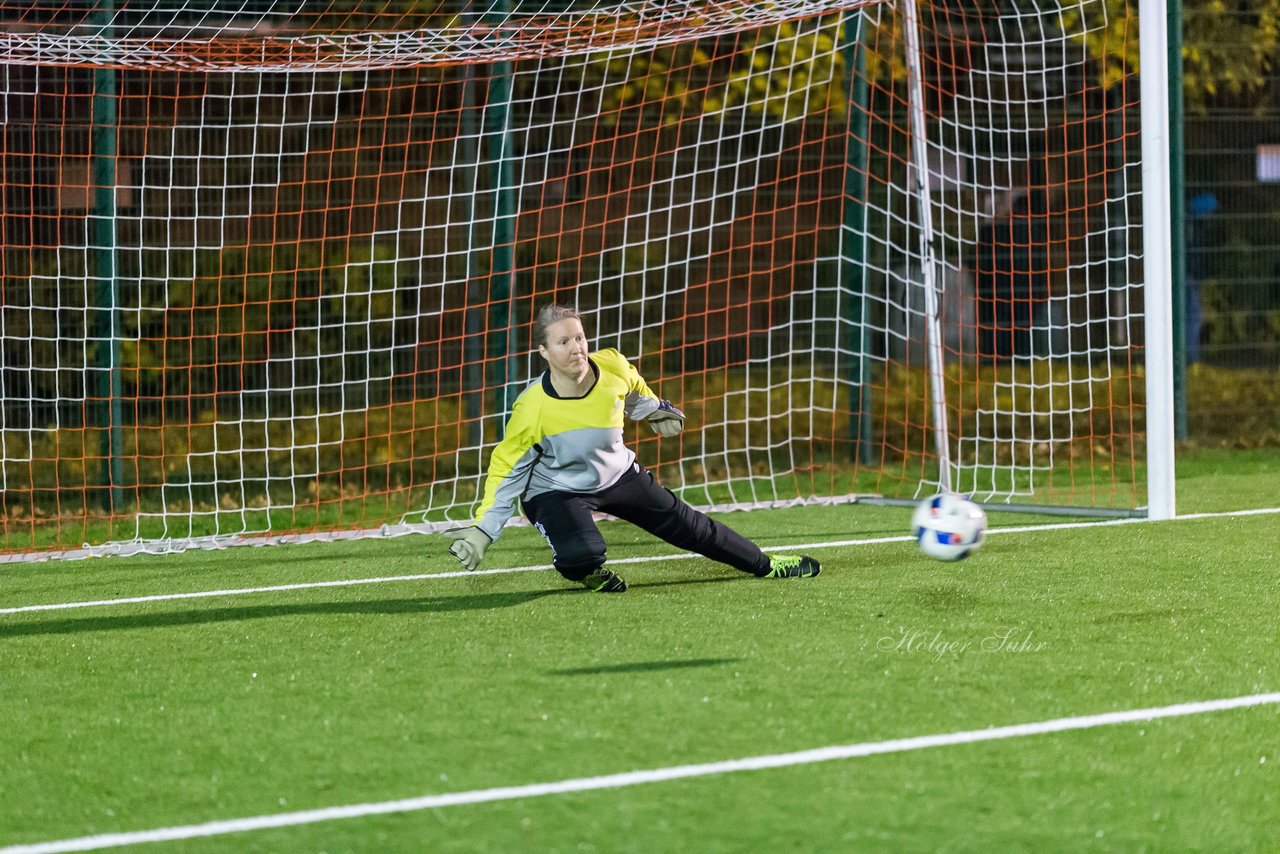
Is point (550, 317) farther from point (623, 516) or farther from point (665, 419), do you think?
point (623, 516)

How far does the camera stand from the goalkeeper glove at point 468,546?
5387 millimetres

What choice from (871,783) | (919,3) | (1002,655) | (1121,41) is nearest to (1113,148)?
(1121,41)

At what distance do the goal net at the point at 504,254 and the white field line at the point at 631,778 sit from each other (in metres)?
4.21

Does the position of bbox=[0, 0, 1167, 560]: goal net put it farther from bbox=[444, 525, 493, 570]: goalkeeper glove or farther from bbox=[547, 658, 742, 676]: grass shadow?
bbox=[547, 658, 742, 676]: grass shadow

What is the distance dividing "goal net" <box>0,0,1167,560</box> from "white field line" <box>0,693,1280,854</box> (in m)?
4.21

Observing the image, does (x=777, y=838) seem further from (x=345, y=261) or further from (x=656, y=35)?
(x=345, y=261)

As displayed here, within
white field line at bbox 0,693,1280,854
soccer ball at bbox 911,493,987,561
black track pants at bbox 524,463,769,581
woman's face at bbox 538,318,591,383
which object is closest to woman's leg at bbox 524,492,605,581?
black track pants at bbox 524,463,769,581

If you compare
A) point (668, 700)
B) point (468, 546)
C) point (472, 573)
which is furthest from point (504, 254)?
point (668, 700)

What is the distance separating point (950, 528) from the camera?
514 centimetres

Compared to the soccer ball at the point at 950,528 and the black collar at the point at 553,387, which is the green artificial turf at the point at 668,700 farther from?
the black collar at the point at 553,387

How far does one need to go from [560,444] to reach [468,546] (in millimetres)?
576

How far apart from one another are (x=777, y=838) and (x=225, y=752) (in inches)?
55.8

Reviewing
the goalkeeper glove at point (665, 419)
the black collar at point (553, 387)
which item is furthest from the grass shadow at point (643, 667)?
the goalkeeper glove at point (665, 419)

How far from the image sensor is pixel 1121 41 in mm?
10680
